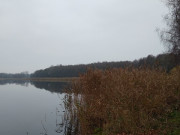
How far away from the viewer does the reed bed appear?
7.29m

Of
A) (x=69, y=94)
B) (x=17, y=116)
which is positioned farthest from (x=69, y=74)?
(x=69, y=94)

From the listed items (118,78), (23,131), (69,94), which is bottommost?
(23,131)

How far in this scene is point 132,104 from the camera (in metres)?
7.52

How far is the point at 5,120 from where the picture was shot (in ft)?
49.3

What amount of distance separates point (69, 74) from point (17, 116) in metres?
76.2

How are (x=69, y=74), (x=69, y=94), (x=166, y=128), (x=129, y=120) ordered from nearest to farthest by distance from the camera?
(x=166, y=128) < (x=129, y=120) < (x=69, y=94) < (x=69, y=74)

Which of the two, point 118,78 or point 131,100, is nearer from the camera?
point 131,100

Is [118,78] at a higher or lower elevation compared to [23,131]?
higher

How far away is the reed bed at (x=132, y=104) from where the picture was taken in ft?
23.9

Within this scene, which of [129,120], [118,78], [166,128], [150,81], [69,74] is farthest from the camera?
[69,74]

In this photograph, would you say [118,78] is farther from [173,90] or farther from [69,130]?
[69,130]

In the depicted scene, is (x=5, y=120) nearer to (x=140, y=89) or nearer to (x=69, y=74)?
(x=140, y=89)

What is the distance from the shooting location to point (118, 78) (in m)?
8.63

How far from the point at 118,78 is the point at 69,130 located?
14.0 feet
